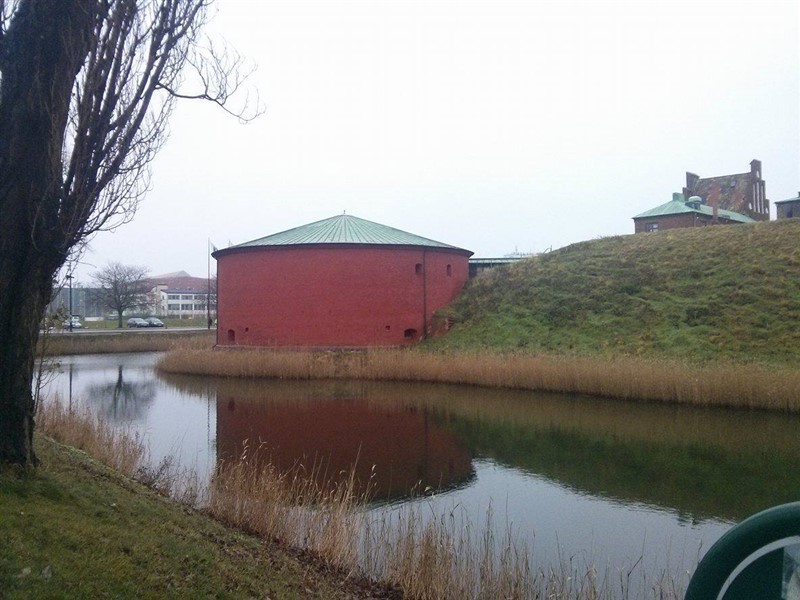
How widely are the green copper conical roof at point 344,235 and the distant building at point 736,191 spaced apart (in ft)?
78.9

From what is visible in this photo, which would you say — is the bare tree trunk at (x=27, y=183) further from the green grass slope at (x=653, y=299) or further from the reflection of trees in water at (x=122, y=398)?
the green grass slope at (x=653, y=299)

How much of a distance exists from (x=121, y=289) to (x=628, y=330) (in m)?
35.6

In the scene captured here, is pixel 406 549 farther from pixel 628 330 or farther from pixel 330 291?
pixel 330 291

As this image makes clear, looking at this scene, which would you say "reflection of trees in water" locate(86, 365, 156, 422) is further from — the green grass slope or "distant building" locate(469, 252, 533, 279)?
"distant building" locate(469, 252, 533, 279)

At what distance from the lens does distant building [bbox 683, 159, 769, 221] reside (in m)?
40.6

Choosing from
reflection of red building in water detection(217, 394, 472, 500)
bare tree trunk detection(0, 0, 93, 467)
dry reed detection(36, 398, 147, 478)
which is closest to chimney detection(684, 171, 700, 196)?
reflection of red building in water detection(217, 394, 472, 500)

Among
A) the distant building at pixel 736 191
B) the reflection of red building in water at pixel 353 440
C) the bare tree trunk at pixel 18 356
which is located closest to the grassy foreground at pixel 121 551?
the bare tree trunk at pixel 18 356

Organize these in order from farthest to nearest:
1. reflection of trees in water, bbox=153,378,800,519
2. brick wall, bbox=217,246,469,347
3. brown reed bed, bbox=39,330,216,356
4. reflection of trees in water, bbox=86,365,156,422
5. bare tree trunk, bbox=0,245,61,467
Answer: brown reed bed, bbox=39,330,216,356
brick wall, bbox=217,246,469,347
reflection of trees in water, bbox=86,365,156,422
reflection of trees in water, bbox=153,378,800,519
bare tree trunk, bbox=0,245,61,467

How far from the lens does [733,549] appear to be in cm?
122

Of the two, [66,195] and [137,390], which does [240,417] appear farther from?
[66,195]

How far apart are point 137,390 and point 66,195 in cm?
1295

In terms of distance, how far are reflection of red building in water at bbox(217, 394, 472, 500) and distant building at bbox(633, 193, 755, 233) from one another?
91.4 feet

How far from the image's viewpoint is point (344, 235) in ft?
73.2

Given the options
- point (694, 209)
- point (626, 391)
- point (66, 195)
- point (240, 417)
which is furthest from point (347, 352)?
point (694, 209)
